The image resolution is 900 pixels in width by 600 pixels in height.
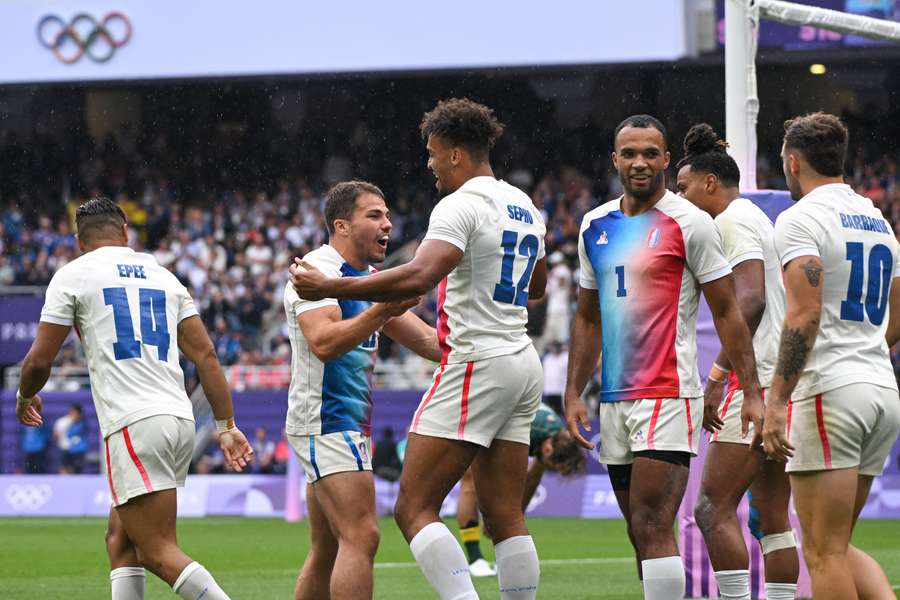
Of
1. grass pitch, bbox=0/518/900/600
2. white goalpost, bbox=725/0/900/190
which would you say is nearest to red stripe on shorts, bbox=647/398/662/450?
white goalpost, bbox=725/0/900/190

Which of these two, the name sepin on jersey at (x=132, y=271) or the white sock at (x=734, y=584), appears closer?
the name sepin on jersey at (x=132, y=271)

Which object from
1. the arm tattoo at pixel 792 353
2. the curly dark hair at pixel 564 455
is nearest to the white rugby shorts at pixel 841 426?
the arm tattoo at pixel 792 353

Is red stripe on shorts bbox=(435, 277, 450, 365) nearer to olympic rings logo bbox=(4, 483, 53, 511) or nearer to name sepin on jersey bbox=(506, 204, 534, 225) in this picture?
name sepin on jersey bbox=(506, 204, 534, 225)

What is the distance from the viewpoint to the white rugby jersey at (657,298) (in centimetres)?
627

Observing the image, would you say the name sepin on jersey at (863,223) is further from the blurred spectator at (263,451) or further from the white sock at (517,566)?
the blurred spectator at (263,451)

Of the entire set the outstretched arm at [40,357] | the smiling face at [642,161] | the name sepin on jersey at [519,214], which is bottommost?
the outstretched arm at [40,357]

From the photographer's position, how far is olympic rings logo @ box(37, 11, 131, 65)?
26.5 metres

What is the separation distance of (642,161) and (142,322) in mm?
2463

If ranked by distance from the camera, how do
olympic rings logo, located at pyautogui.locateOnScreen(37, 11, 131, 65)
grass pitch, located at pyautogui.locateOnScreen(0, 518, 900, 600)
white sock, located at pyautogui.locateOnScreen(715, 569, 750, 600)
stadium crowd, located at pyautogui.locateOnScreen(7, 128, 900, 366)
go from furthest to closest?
olympic rings logo, located at pyautogui.locateOnScreen(37, 11, 131, 65) → stadium crowd, located at pyautogui.locateOnScreen(7, 128, 900, 366) → grass pitch, located at pyautogui.locateOnScreen(0, 518, 900, 600) → white sock, located at pyautogui.locateOnScreen(715, 569, 750, 600)

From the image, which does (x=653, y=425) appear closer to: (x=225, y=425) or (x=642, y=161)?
(x=642, y=161)

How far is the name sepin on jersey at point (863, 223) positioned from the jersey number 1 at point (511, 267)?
4.54ft

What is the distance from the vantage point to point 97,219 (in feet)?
23.3

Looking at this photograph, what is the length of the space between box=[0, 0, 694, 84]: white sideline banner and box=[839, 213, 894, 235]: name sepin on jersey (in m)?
19.8

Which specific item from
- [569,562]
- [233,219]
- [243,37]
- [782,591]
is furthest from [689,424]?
[233,219]
